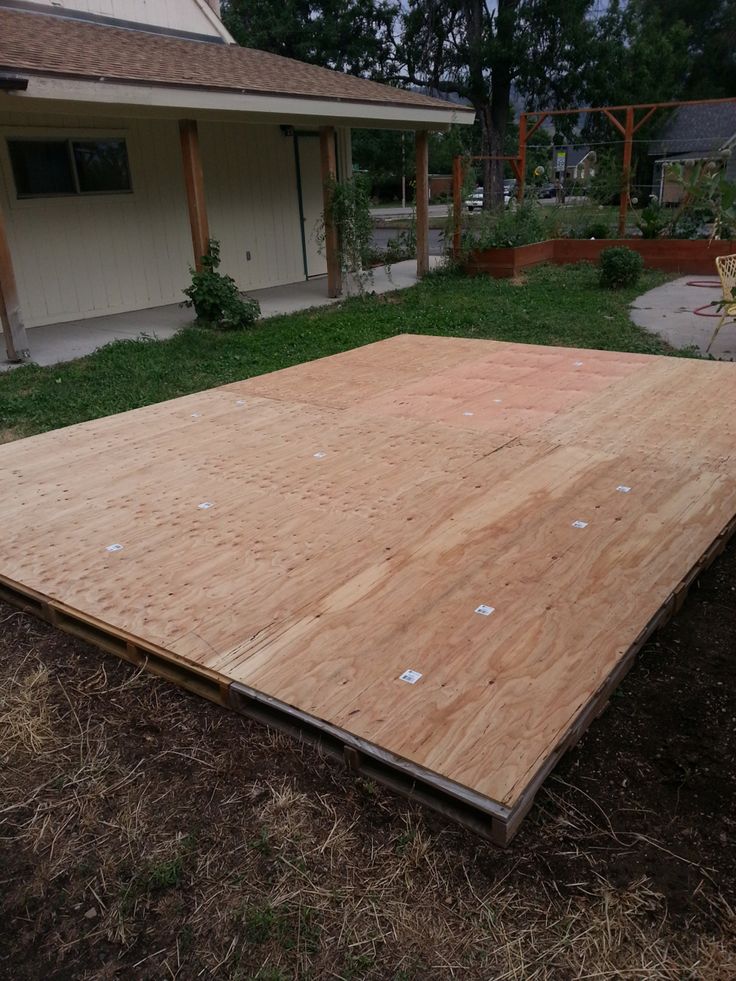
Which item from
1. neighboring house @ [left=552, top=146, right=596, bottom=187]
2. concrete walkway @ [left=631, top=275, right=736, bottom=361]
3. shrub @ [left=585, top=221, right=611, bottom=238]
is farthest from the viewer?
neighboring house @ [left=552, top=146, right=596, bottom=187]

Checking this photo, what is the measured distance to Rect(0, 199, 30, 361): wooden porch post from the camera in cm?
686

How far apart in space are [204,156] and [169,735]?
32.3 feet

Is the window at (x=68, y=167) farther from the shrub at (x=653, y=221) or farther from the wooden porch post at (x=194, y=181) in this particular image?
the shrub at (x=653, y=221)

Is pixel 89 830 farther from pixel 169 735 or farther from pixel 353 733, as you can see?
pixel 353 733

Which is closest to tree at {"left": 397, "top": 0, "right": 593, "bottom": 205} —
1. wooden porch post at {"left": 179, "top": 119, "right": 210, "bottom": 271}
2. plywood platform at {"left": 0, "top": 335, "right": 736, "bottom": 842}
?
wooden porch post at {"left": 179, "top": 119, "right": 210, "bottom": 271}

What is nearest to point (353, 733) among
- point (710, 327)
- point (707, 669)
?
point (707, 669)

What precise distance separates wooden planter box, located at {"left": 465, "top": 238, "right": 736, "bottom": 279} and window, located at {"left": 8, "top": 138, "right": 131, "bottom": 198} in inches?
207

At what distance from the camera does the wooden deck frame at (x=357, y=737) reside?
1.92 m

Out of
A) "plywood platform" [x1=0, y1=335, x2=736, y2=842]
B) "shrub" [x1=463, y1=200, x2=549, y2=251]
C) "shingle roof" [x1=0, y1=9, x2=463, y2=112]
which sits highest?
"shingle roof" [x1=0, y1=9, x2=463, y2=112]

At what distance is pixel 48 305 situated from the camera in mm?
9125

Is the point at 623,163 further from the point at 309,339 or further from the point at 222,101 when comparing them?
the point at 309,339

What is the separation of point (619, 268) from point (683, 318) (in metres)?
2.06

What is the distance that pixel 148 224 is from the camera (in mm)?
10055

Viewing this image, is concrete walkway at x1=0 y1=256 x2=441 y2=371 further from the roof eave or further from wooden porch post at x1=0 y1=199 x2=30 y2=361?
the roof eave
